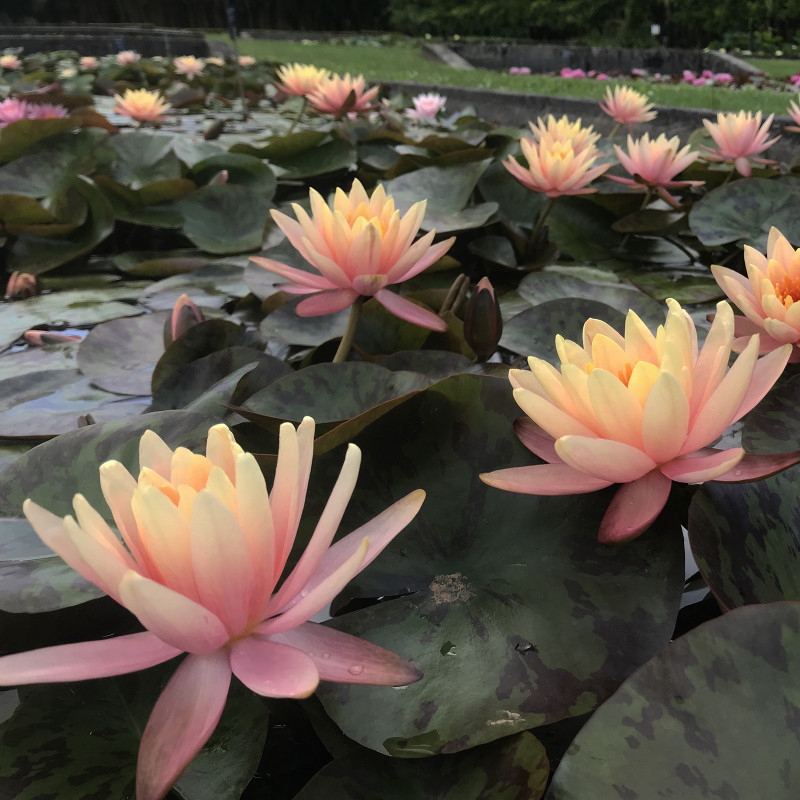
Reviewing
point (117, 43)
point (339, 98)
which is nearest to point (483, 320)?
point (339, 98)

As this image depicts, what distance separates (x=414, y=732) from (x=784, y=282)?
1.89ft

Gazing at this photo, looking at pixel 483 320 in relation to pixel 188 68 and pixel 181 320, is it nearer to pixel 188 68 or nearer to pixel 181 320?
pixel 181 320

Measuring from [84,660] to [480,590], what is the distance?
0.27 metres

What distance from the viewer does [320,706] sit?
45 centimetres

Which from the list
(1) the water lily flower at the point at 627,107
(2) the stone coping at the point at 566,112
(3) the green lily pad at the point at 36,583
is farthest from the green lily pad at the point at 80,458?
(1) the water lily flower at the point at 627,107

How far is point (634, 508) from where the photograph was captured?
1.53 ft

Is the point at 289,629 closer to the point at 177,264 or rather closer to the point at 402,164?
the point at 177,264

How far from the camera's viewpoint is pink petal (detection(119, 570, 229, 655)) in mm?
319

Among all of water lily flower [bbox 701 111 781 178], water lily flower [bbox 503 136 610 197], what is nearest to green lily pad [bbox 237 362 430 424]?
water lily flower [bbox 503 136 610 197]

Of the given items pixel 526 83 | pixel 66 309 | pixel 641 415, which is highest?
pixel 526 83

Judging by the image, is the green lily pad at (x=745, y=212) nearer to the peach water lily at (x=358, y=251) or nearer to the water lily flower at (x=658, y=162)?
the water lily flower at (x=658, y=162)

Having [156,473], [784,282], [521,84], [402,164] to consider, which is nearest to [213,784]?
[156,473]

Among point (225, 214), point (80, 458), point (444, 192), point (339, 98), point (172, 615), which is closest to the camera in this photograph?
point (172, 615)

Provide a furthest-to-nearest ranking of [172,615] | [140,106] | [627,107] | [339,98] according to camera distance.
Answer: [140,106] → [627,107] → [339,98] → [172,615]
